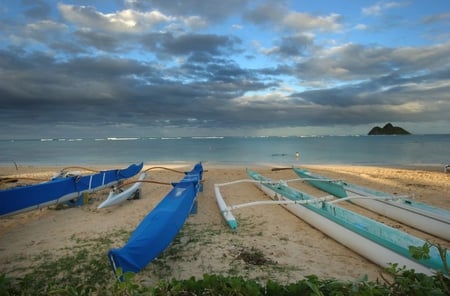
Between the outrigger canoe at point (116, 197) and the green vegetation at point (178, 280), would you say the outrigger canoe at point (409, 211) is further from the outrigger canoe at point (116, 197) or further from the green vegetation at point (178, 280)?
the outrigger canoe at point (116, 197)

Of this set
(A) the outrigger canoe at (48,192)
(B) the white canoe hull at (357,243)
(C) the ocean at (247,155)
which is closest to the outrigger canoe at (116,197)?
(A) the outrigger canoe at (48,192)

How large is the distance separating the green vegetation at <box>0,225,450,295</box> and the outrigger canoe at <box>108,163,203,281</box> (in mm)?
240

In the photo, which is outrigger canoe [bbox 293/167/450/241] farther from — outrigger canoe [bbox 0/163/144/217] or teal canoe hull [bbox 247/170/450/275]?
outrigger canoe [bbox 0/163/144/217]

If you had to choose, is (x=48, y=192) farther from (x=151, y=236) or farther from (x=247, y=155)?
(x=247, y=155)

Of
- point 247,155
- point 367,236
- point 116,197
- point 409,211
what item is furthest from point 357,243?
point 247,155

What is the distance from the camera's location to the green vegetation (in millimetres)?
1592

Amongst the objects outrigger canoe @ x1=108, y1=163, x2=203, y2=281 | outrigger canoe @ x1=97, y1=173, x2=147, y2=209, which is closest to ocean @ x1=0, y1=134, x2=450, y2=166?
outrigger canoe @ x1=97, y1=173, x2=147, y2=209

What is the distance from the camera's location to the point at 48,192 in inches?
241

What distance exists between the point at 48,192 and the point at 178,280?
16.3 feet

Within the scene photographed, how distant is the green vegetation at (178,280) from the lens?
1.59 meters

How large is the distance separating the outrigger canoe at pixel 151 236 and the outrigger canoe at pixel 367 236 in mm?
2327

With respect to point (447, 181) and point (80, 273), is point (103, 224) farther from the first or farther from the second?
point (447, 181)

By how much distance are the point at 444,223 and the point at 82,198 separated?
7699 millimetres

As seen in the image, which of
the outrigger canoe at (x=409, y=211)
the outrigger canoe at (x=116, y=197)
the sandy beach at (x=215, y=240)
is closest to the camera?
the sandy beach at (x=215, y=240)
